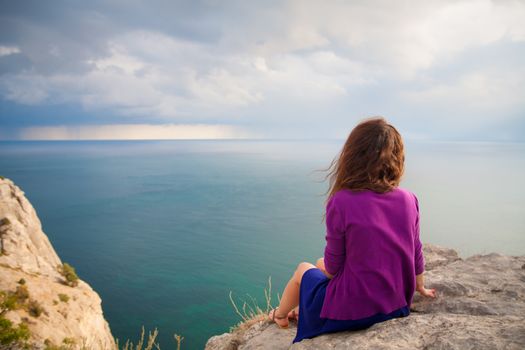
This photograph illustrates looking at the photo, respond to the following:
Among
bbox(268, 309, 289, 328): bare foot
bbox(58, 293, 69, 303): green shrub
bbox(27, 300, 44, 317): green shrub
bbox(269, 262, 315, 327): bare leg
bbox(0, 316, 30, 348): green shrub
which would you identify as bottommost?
bbox(58, 293, 69, 303): green shrub

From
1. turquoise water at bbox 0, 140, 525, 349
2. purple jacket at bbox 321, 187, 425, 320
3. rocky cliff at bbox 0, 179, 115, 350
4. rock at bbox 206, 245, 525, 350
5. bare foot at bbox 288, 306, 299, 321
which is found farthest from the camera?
turquoise water at bbox 0, 140, 525, 349

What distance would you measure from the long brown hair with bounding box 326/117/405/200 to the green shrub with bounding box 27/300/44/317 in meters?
20.6

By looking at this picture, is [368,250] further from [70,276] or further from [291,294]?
[70,276]

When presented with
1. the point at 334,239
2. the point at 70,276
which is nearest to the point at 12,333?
the point at 70,276

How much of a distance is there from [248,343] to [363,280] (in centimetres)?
209

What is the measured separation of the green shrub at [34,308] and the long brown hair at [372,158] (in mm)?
20626

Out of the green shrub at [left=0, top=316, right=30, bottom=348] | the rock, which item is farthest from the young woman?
the green shrub at [left=0, top=316, right=30, bottom=348]

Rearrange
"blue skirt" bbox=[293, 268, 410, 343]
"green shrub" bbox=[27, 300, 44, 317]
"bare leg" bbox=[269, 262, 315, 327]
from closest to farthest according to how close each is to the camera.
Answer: "blue skirt" bbox=[293, 268, 410, 343], "bare leg" bbox=[269, 262, 315, 327], "green shrub" bbox=[27, 300, 44, 317]

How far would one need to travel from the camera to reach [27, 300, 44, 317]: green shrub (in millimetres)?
17094

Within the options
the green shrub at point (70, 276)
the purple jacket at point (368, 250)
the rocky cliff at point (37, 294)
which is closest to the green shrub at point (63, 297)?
the rocky cliff at point (37, 294)

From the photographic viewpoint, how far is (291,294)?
12.8 feet

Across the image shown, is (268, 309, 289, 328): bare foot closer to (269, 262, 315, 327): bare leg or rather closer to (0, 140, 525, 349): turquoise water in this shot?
(269, 262, 315, 327): bare leg

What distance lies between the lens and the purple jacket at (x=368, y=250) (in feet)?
9.42

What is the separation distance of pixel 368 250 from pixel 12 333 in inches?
712
